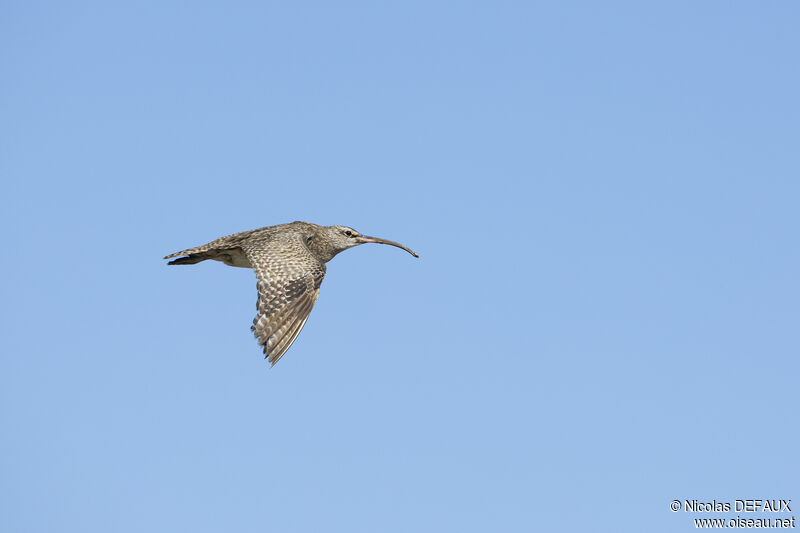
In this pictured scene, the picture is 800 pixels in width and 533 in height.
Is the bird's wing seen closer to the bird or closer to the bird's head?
the bird

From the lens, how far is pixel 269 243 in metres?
28.3

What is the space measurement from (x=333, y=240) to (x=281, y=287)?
5044 millimetres

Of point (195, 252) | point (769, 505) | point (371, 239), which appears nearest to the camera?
point (769, 505)

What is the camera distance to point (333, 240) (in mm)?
30641

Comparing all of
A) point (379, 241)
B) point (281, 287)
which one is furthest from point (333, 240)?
point (281, 287)

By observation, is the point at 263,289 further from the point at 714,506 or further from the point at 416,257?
the point at 714,506

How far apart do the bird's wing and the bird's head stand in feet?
5.41

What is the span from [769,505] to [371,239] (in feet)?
40.1

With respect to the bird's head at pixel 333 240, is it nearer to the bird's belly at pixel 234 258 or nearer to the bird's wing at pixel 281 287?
the bird's wing at pixel 281 287

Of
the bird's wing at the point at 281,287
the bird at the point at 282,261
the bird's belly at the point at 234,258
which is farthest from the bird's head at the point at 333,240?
the bird's belly at the point at 234,258

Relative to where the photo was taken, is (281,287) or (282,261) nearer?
(281,287)

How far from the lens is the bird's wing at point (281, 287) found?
24438 millimetres

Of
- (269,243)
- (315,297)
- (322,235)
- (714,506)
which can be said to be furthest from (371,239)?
(714,506)

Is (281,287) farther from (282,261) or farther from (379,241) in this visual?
(379,241)
